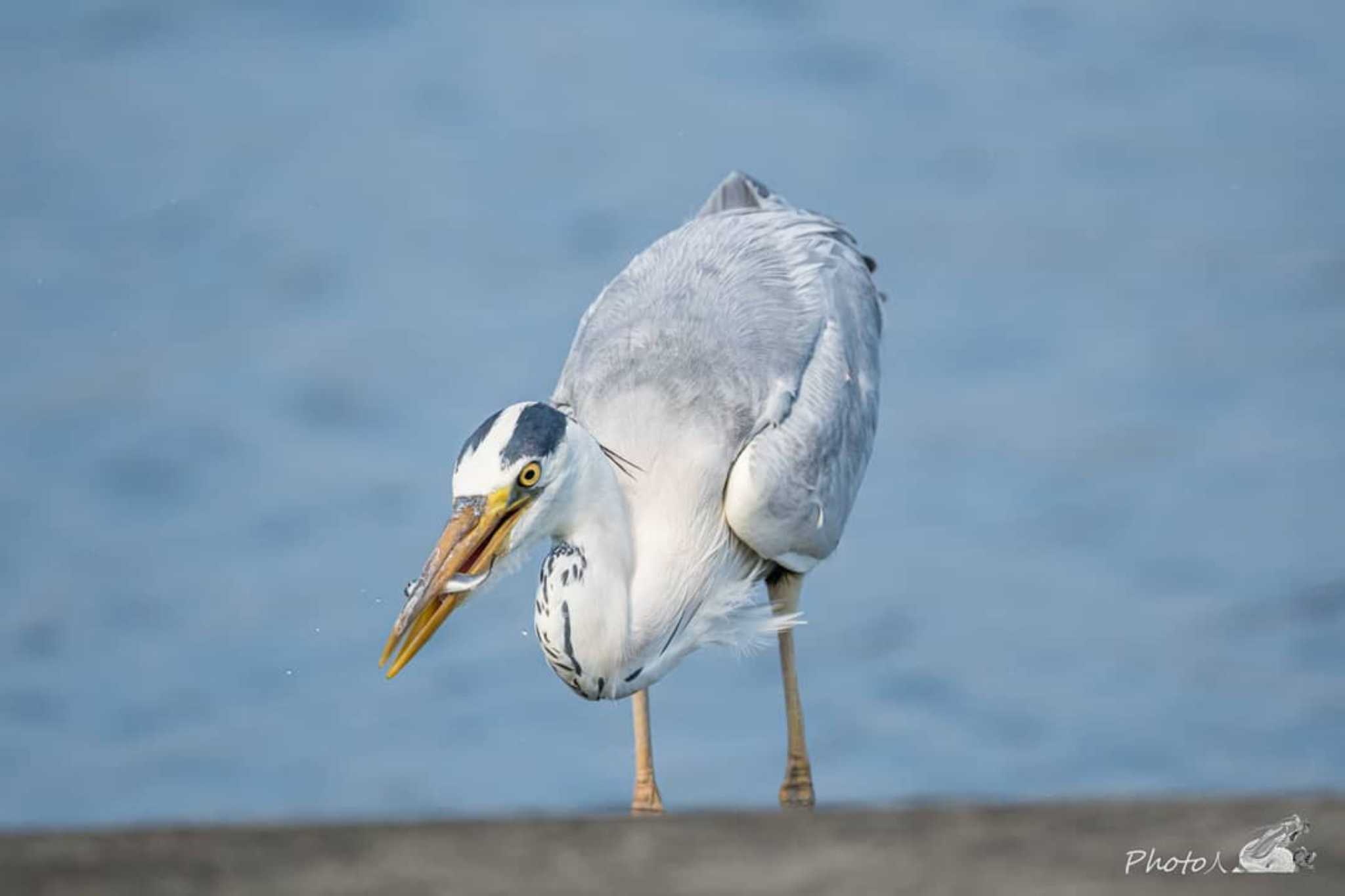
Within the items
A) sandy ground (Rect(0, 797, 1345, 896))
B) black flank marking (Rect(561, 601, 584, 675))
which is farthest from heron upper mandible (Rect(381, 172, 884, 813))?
sandy ground (Rect(0, 797, 1345, 896))

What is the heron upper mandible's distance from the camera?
388 cm

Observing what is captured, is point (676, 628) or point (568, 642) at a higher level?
point (676, 628)

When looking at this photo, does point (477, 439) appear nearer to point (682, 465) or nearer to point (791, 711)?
point (682, 465)

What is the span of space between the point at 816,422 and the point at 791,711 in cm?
82

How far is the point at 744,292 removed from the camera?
4.97 meters

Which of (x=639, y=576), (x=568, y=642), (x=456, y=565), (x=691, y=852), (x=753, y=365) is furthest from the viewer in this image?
(x=753, y=365)

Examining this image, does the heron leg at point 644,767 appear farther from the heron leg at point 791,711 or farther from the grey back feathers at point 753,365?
the grey back feathers at point 753,365

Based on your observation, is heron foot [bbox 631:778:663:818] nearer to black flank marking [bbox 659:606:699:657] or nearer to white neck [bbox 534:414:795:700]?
white neck [bbox 534:414:795:700]

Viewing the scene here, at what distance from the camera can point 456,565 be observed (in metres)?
3.78

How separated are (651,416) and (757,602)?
57 centimetres

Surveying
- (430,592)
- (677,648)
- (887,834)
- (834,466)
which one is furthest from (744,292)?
(887,834)

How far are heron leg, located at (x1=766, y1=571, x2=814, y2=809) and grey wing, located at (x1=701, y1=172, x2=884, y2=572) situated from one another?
103mm

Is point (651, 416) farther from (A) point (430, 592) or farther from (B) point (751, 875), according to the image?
(B) point (751, 875)

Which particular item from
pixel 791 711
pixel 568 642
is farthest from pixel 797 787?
pixel 568 642
